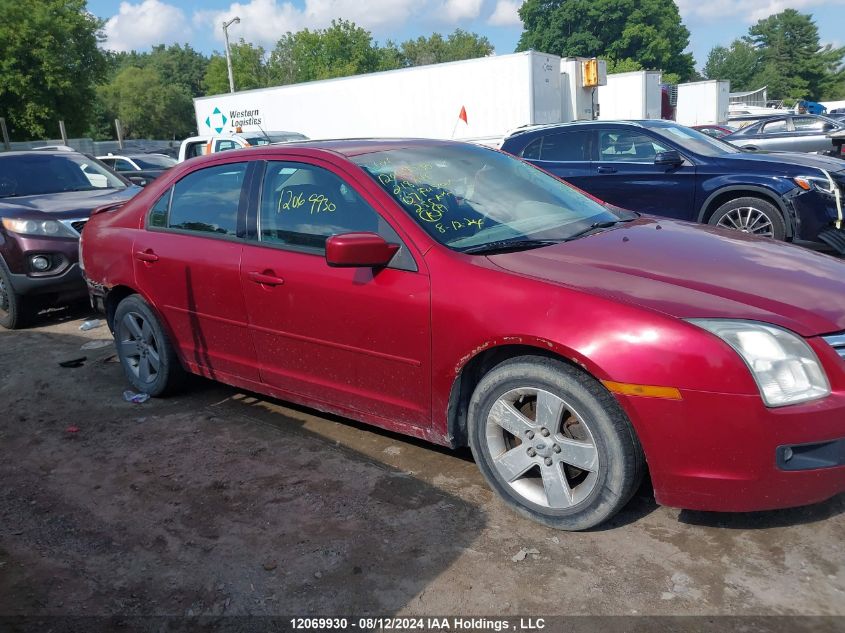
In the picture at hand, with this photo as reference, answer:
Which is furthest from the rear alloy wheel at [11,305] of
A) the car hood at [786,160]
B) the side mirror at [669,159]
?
the car hood at [786,160]

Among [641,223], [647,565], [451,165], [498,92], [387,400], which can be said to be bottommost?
[647,565]

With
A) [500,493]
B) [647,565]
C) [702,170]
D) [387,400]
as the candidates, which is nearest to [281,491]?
[387,400]

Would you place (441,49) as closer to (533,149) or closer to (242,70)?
(242,70)

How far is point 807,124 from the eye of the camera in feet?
62.4

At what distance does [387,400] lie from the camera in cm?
350

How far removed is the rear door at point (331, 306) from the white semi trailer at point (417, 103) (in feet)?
42.3

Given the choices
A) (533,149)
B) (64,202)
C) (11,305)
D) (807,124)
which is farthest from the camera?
(807,124)

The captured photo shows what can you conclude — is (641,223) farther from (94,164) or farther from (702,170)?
(94,164)

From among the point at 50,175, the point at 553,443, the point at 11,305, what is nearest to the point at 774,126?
the point at 50,175

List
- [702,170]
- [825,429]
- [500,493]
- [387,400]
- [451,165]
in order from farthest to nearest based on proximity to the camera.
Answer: [702,170] → [451,165] → [387,400] → [500,493] → [825,429]

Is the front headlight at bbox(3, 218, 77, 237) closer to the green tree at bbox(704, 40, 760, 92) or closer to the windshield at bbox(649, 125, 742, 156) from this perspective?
the windshield at bbox(649, 125, 742, 156)

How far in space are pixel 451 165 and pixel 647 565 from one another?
2.24 metres

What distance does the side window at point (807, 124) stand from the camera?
18422 mm

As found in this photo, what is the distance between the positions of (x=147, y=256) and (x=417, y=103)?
15679 mm
